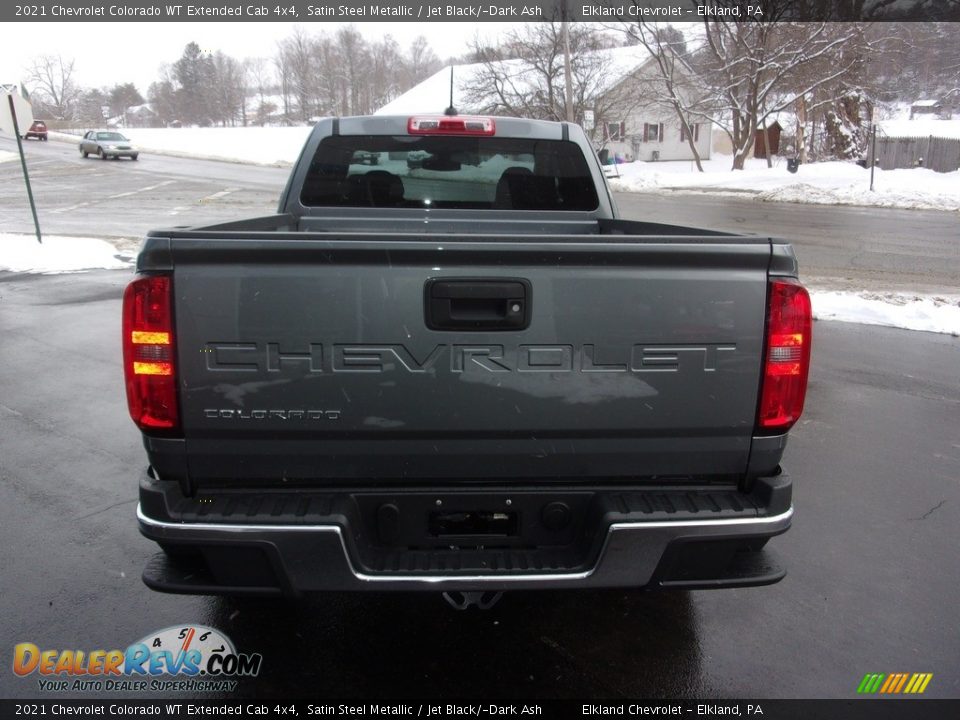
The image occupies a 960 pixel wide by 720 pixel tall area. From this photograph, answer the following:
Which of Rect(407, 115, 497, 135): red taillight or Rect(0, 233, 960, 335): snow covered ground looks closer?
Rect(407, 115, 497, 135): red taillight

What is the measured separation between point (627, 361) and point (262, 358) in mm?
1180

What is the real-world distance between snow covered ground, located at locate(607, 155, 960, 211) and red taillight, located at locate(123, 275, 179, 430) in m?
19.4

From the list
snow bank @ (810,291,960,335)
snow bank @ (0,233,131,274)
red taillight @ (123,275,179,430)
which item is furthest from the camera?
snow bank @ (0,233,131,274)

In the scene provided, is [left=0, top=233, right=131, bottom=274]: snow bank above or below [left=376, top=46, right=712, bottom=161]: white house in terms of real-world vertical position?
below

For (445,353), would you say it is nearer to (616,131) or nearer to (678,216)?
Result: (678,216)

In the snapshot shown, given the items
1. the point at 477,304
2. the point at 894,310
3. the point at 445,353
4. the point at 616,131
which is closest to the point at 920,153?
the point at 616,131

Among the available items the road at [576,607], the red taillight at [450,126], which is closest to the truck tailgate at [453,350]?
the road at [576,607]

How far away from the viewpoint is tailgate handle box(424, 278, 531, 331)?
240 cm

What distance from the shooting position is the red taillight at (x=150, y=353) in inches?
93.0

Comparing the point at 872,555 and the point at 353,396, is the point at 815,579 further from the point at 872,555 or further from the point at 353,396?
the point at 353,396

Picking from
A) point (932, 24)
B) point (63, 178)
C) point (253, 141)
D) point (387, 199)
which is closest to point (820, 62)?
point (932, 24)

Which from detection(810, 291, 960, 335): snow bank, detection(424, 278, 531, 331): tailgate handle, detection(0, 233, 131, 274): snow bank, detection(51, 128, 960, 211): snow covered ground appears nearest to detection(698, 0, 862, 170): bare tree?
detection(51, 128, 960, 211): snow covered ground

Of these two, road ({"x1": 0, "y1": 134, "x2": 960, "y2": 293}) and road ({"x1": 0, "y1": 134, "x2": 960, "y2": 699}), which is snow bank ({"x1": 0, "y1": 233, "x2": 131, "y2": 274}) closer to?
road ({"x1": 0, "y1": 134, "x2": 960, "y2": 293})

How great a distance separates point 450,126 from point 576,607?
2639mm
